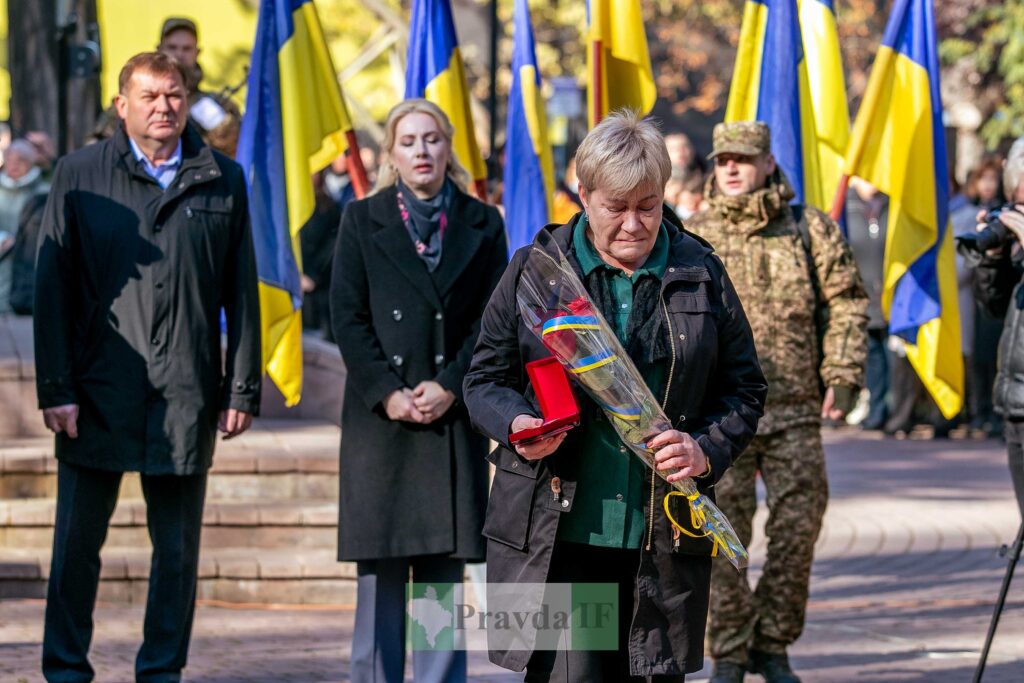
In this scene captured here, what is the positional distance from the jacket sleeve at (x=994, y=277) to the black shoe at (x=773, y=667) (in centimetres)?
164

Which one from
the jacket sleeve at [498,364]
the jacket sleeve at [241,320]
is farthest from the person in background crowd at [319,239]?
the jacket sleeve at [498,364]

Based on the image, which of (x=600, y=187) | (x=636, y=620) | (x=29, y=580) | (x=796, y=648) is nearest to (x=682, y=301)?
(x=600, y=187)

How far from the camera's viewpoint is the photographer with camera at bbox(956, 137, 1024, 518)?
248 inches

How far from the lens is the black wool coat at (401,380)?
6184 mm

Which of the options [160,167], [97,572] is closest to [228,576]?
[97,572]

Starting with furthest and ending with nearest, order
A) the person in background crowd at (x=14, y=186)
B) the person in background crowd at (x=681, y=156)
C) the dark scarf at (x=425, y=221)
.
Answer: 1. the person in background crowd at (x=681, y=156)
2. the person in background crowd at (x=14, y=186)
3. the dark scarf at (x=425, y=221)

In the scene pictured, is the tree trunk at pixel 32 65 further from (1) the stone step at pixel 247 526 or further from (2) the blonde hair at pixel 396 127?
(2) the blonde hair at pixel 396 127

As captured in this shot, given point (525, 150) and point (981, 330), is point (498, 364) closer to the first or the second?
point (525, 150)

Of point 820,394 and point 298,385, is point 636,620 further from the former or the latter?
point 298,385

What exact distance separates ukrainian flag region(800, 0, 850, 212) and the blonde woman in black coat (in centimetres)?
326

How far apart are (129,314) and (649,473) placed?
8.48 feet

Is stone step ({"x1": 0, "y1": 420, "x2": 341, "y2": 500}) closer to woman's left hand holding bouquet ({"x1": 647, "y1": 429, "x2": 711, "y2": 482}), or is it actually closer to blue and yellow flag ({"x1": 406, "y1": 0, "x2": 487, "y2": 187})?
blue and yellow flag ({"x1": 406, "y1": 0, "x2": 487, "y2": 187})

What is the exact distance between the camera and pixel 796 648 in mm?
7629

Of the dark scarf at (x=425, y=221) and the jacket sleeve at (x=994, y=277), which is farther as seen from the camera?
the jacket sleeve at (x=994, y=277)
